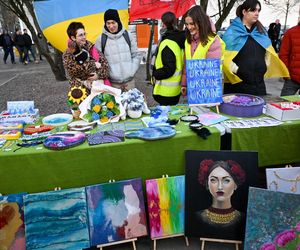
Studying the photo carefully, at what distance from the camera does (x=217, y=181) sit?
1921 mm

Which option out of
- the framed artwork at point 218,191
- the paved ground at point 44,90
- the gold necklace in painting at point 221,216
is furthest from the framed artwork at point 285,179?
the paved ground at point 44,90

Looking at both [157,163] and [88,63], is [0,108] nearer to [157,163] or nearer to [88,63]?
[88,63]

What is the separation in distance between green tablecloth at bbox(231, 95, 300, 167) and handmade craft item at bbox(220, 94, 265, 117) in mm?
222

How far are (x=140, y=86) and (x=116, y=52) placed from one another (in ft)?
12.5

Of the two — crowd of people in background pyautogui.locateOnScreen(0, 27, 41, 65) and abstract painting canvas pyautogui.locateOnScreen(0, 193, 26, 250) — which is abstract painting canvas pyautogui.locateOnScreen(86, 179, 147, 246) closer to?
abstract painting canvas pyautogui.locateOnScreen(0, 193, 26, 250)

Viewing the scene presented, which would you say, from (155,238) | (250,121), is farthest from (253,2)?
(155,238)

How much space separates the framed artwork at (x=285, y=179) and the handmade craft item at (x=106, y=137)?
3.43 feet

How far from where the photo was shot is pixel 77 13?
4863mm

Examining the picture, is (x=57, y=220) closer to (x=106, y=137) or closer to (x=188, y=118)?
(x=106, y=137)

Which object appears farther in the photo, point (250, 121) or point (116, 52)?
point (116, 52)

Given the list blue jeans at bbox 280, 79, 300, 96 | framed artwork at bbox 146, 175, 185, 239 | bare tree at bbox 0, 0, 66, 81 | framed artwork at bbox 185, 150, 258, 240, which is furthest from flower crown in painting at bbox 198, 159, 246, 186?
bare tree at bbox 0, 0, 66, 81

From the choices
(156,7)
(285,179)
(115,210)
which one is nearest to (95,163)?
(115,210)

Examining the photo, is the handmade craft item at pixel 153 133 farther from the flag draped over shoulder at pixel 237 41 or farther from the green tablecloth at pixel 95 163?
the flag draped over shoulder at pixel 237 41

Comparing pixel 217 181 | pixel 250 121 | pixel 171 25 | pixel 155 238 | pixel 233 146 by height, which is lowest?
pixel 155 238
